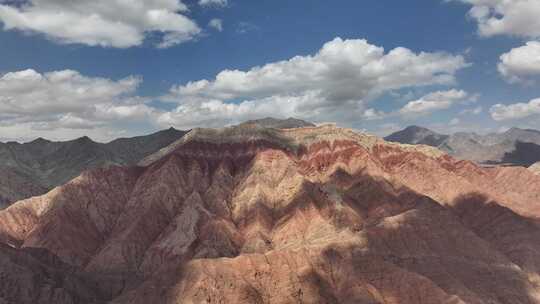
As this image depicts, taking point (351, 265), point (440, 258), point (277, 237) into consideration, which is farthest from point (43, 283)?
point (440, 258)

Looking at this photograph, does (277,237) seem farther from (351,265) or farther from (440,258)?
(351,265)

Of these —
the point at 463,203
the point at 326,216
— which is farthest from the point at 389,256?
the point at 463,203

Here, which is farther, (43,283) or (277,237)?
(277,237)

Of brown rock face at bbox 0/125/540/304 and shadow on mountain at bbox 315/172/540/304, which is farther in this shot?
brown rock face at bbox 0/125/540/304

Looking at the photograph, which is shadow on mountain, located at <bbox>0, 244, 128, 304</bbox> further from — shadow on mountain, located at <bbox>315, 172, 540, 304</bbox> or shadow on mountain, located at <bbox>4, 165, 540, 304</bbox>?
shadow on mountain, located at <bbox>315, 172, 540, 304</bbox>

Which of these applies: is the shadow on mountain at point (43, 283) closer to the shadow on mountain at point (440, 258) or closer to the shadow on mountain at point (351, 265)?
the shadow on mountain at point (351, 265)

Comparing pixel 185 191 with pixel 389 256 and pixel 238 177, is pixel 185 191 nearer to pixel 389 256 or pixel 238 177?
pixel 238 177

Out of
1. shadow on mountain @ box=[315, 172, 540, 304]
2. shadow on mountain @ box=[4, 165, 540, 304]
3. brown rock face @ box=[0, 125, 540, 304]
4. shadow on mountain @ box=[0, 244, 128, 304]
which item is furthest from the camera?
shadow on mountain @ box=[0, 244, 128, 304]

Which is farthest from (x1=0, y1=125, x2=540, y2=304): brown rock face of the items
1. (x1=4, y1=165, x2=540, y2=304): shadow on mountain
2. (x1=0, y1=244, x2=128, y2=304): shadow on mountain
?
(x1=0, y1=244, x2=128, y2=304): shadow on mountain

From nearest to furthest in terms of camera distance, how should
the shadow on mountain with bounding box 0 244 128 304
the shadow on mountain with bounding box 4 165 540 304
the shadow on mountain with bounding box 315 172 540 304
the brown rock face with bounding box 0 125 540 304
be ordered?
the shadow on mountain with bounding box 4 165 540 304 → the shadow on mountain with bounding box 315 172 540 304 → the brown rock face with bounding box 0 125 540 304 → the shadow on mountain with bounding box 0 244 128 304
